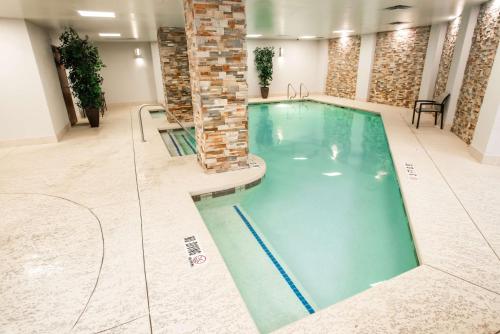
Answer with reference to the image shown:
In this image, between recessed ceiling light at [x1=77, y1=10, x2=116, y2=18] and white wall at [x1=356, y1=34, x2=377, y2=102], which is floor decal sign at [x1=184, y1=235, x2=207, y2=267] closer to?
recessed ceiling light at [x1=77, y1=10, x2=116, y2=18]

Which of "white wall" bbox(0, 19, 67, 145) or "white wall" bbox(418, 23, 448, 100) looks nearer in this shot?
"white wall" bbox(0, 19, 67, 145)

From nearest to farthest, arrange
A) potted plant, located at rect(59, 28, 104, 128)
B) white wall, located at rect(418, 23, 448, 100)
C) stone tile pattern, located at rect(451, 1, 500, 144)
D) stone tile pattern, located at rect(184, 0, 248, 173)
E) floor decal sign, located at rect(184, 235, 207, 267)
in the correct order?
floor decal sign, located at rect(184, 235, 207, 267) → stone tile pattern, located at rect(184, 0, 248, 173) → stone tile pattern, located at rect(451, 1, 500, 144) → potted plant, located at rect(59, 28, 104, 128) → white wall, located at rect(418, 23, 448, 100)

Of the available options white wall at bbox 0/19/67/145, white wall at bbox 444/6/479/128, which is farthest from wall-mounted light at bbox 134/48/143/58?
white wall at bbox 444/6/479/128

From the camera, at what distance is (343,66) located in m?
11.5

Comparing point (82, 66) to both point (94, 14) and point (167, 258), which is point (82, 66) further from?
point (167, 258)

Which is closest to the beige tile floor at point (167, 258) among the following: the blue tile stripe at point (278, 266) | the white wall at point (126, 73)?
the blue tile stripe at point (278, 266)

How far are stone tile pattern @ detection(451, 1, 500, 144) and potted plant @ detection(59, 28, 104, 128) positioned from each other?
25.5ft

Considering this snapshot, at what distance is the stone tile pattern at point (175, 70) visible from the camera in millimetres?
6953

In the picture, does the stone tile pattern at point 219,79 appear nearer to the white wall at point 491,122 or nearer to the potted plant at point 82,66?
the white wall at point 491,122

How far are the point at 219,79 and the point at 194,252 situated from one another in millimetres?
2263

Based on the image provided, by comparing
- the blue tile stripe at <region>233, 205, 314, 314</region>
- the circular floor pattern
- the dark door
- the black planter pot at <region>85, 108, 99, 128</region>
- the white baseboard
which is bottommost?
the blue tile stripe at <region>233, 205, 314, 314</region>

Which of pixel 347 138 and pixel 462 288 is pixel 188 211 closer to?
pixel 462 288

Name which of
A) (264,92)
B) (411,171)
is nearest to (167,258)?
(411,171)

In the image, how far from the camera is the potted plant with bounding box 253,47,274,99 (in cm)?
1146
